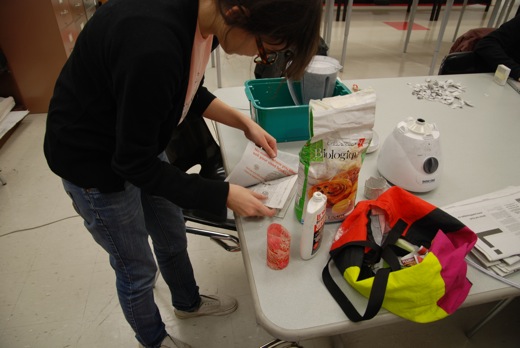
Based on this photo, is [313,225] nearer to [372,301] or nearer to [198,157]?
[372,301]

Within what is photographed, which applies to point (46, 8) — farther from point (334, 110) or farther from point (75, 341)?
point (334, 110)

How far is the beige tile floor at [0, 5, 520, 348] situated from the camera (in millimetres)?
1349

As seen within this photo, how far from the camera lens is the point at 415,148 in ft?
2.97

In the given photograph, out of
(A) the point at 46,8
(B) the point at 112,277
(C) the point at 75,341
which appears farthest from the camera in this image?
(A) the point at 46,8

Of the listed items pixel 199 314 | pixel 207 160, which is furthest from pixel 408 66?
pixel 199 314

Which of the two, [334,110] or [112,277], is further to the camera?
[112,277]

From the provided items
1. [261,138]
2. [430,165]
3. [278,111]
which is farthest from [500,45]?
[261,138]

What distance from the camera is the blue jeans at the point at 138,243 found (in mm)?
834

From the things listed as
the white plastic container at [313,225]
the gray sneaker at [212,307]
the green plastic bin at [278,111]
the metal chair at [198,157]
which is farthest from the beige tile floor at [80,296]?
the white plastic container at [313,225]

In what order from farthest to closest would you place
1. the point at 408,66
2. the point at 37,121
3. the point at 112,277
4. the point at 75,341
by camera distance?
the point at 408,66, the point at 37,121, the point at 112,277, the point at 75,341

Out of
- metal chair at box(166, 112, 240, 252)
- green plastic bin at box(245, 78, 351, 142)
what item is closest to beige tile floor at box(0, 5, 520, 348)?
green plastic bin at box(245, 78, 351, 142)

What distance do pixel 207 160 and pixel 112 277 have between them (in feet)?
2.35

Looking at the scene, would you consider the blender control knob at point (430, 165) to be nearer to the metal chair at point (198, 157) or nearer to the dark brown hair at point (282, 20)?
the dark brown hair at point (282, 20)

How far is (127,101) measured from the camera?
0.58 m
